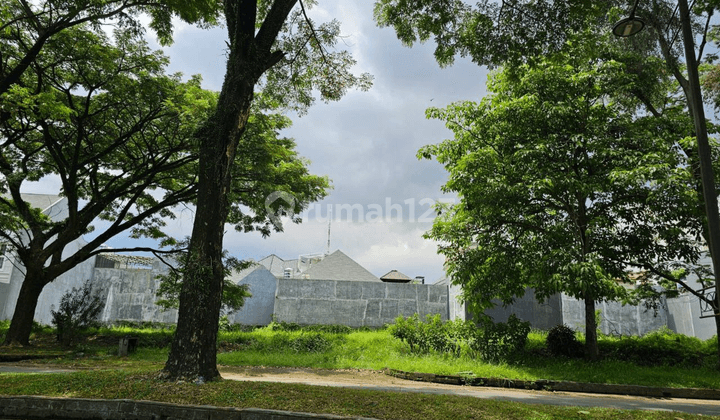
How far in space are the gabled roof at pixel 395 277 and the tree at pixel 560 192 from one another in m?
13.6

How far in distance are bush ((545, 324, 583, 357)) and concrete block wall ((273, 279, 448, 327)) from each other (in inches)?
343

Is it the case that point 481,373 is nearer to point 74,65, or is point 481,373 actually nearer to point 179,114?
point 179,114

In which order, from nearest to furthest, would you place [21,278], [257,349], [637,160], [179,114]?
[637,160]
[179,114]
[257,349]
[21,278]

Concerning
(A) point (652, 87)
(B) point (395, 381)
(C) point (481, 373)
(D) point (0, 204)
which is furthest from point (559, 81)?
(D) point (0, 204)

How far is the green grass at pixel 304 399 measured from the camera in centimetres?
555

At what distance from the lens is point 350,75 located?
36.2 ft

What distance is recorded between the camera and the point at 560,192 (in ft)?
42.4

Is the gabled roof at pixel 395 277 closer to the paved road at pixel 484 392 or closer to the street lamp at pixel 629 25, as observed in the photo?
the paved road at pixel 484 392

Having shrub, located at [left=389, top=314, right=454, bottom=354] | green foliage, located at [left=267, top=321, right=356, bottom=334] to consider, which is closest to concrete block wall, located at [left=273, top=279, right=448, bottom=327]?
green foliage, located at [left=267, top=321, right=356, bottom=334]

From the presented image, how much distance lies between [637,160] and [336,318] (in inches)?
572

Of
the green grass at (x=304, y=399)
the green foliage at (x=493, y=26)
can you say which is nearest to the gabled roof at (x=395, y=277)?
the green foliage at (x=493, y=26)

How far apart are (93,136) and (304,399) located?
1428cm

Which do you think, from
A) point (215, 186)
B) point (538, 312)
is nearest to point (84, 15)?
point (215, 186)

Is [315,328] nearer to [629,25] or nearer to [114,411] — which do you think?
[114,411]
